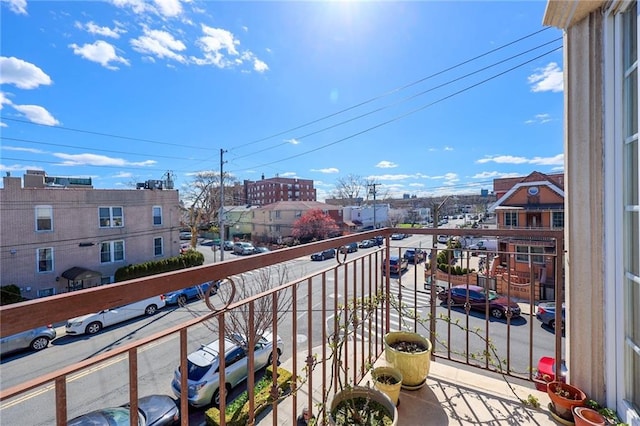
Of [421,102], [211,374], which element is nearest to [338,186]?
[421,102]

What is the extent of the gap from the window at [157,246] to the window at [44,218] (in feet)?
13.5

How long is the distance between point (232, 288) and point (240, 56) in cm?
909

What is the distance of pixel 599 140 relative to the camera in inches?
58.6

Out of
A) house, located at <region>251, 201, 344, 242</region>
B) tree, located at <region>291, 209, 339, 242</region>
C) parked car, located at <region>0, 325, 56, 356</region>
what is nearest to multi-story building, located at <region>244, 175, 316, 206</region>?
house, located at <region>251, 201, 344, 242</region>

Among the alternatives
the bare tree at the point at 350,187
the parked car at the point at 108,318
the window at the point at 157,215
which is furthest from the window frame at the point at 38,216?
the bare tree at the point at 350,187

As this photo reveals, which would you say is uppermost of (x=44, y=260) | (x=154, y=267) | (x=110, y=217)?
(x=110, y=217)

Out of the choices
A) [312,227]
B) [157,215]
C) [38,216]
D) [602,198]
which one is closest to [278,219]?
[312,227]

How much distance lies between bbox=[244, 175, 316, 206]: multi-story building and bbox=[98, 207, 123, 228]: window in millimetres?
28531

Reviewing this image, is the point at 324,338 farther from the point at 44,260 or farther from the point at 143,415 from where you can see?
the point at 44,260

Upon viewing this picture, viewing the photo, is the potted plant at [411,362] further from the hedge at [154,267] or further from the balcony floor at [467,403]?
the hedge at [154,267]

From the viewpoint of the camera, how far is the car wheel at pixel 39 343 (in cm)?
783

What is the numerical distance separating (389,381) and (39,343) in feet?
35.3

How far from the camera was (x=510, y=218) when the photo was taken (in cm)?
1387

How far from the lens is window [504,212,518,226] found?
45.0 ft
